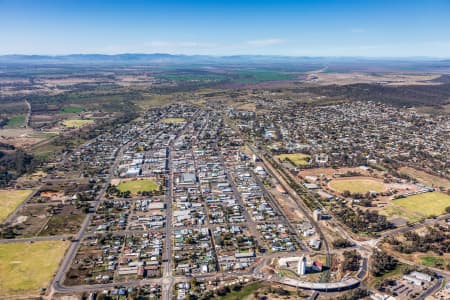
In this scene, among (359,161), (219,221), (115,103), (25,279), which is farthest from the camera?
(115,103)

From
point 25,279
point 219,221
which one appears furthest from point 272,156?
point 25,279

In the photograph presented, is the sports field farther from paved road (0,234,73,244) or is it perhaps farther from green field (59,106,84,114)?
green field (59,106,84,114)

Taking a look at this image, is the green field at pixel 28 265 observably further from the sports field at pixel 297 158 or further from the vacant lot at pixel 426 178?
the vacant lot at pixel 426 178

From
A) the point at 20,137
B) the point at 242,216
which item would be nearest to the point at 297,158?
the point at 242,216

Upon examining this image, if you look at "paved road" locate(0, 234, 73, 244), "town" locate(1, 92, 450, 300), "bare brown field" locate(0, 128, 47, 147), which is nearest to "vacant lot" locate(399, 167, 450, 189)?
"town" locate(1, 92, 450, 300)

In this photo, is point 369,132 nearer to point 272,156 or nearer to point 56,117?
point 272,156

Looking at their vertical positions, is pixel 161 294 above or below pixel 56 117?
below
